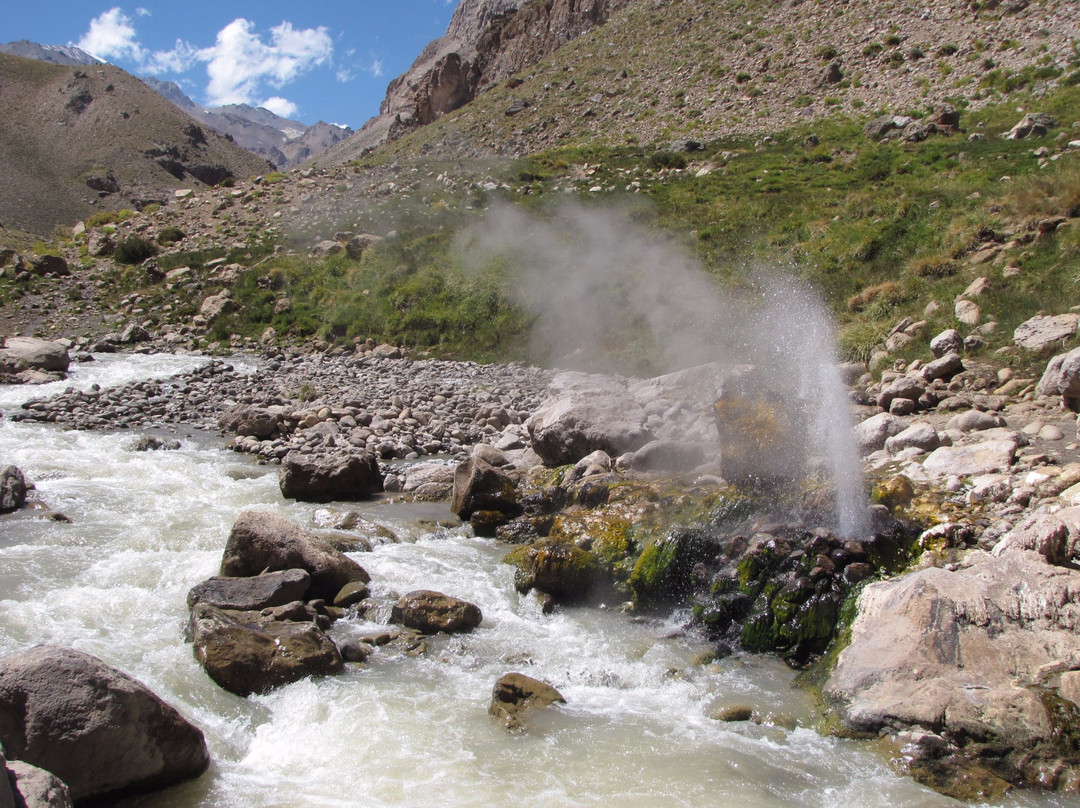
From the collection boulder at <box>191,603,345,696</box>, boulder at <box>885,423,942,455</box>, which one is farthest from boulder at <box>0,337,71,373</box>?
boulder at <box>885,423,942,455</box>

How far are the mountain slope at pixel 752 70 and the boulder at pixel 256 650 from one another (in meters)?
26.5

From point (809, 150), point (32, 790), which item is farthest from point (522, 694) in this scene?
point (809, 150)

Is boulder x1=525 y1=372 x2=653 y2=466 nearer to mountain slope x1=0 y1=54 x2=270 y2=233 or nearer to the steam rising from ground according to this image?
the steam rising from ground

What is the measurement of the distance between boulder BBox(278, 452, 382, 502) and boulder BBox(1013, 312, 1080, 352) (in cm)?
785

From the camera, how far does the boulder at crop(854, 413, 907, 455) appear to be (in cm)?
740

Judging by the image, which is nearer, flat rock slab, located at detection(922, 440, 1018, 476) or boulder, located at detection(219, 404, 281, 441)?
flat rock slab, located at detection(922, 440, 1018, 476)

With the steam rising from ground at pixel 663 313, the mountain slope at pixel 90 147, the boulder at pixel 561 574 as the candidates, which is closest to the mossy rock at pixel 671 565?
the boulder at pixel 561 574

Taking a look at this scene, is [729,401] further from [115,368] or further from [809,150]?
[809,150]

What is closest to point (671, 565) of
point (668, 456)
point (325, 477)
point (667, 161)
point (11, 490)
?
point (668, 456)

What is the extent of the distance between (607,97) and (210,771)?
40.2 metres

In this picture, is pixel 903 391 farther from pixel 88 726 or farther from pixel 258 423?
pixel 258 423

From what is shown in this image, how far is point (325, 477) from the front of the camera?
8586 millimetres

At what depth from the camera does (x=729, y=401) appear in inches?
292

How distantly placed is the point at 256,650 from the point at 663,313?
37.5ft
